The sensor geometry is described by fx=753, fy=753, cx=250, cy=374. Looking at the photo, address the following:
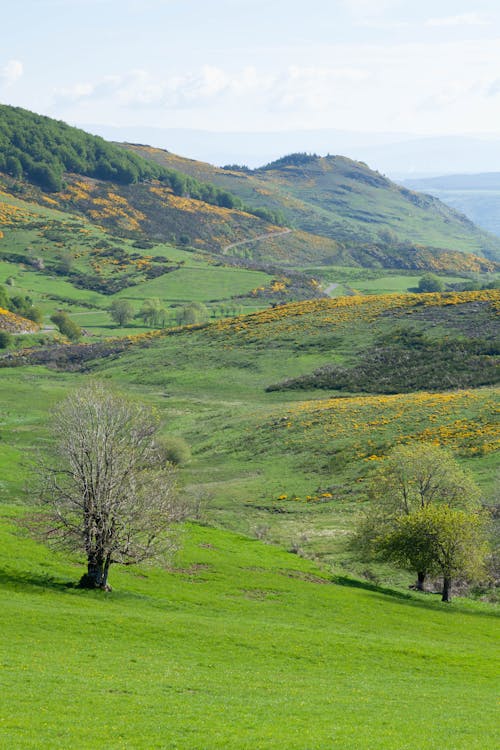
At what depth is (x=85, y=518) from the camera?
40.5 metres

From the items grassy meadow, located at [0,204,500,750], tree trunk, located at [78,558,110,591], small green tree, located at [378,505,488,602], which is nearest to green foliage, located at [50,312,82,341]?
grassy meadow, located at [0,204,500,750]

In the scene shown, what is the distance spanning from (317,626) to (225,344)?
367ft

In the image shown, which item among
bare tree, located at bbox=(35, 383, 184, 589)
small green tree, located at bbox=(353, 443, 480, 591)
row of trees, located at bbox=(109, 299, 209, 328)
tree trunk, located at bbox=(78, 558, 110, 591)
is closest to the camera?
bare tree, located at bbox=(35, 383, 184, 589)

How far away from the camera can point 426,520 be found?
166 ft

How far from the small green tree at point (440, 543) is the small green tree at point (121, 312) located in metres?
148

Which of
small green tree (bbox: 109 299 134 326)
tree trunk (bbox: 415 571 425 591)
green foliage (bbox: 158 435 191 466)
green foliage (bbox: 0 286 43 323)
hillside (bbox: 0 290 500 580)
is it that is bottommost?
tree trunk (bbox: 415 571 425 591)

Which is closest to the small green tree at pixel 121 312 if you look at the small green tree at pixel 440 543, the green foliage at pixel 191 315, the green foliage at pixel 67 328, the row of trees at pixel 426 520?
the green foliage at pixel 191 315

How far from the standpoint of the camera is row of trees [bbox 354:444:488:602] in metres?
50.2

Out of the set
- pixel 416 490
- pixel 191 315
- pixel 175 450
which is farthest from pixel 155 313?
pixel 416 490

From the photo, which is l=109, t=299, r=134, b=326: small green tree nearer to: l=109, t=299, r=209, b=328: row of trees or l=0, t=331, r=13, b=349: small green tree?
l=109, t=299, r=209, b=328: row of trees

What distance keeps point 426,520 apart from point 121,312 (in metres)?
150

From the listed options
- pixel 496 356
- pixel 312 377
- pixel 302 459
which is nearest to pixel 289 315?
pixel 312 377

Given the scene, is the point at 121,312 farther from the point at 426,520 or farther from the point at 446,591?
the point at 446,591

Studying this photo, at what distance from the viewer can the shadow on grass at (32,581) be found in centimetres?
3912
